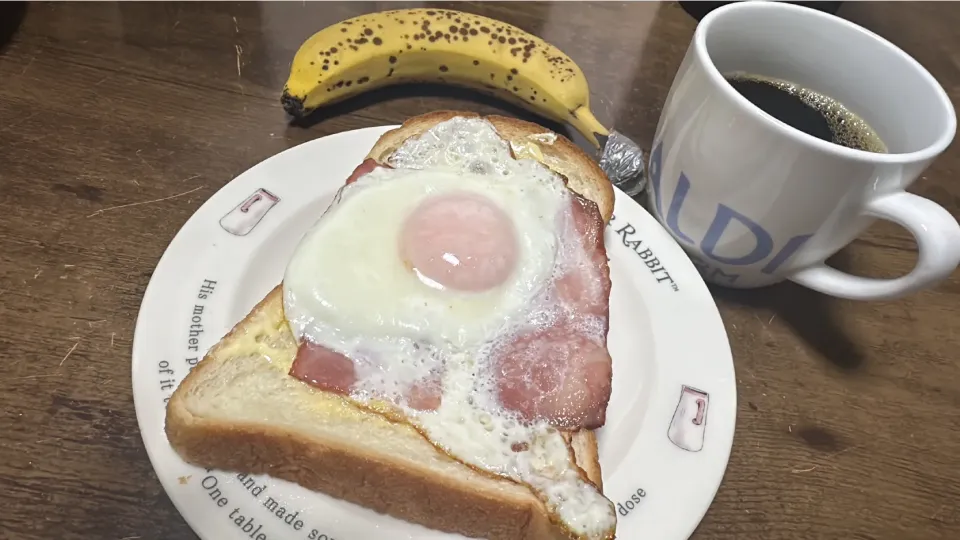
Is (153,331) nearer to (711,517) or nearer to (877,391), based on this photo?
(711,517)

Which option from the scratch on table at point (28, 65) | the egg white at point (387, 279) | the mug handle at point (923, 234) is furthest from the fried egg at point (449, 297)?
the scratch on table at point (28, 65)

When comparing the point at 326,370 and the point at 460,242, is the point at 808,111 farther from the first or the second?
the point at 326,370

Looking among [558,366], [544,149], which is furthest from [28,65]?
[558,366]

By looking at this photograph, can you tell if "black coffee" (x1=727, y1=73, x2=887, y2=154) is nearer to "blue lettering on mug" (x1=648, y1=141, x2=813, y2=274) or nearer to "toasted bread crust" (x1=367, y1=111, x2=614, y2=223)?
"blue lettering on mug" (x1=648, y1=141, x2=813, y2=274)

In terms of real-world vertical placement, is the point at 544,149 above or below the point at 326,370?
above

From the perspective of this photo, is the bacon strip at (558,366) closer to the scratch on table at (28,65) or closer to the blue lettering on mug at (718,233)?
the blue lettering on mug at (718,233)
